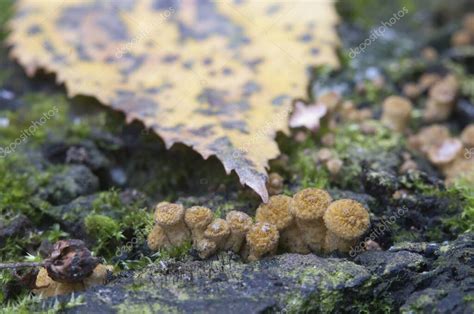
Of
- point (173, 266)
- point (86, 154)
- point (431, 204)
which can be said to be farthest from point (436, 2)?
point (173, 266)

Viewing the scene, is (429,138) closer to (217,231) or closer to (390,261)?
(390,261)

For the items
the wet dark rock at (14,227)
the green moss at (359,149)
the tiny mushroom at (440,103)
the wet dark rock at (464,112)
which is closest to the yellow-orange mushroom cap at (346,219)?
the green moss at (359,149)

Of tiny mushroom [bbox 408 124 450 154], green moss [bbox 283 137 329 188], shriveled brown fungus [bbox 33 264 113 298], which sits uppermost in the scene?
tiny mushroom [bbox 408 124 450 154]

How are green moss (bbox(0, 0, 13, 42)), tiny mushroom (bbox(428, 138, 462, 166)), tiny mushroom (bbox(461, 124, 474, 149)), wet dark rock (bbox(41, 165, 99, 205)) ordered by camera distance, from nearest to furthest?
wet dark rock (bbox(41, 165, 99, 205)) < tiny mushroom (bbox(428, 138, 462, 166)) < tiny mushroom (bbox(461, 124, 474, 149)) < green moss (bbox(0, 0, 13, 42))

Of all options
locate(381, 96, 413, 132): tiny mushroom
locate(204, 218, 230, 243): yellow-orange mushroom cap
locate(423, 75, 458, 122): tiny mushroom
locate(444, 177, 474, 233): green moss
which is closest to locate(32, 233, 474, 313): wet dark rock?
locate(204, 218, 230, 243): yellow-orange mushroom cap

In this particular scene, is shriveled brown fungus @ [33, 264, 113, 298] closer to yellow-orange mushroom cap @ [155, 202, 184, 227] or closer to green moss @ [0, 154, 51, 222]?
yellow-orange mushroom cap @ [155, 202, 184, 227]

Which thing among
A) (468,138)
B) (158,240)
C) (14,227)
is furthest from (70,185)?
(468,138)
